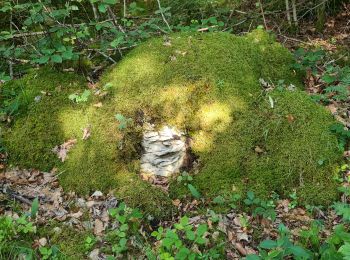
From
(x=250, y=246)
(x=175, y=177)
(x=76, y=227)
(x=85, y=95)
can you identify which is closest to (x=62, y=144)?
(x=85, y=95)

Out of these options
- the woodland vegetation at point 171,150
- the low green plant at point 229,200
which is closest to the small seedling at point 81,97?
the woodland vegetation at point 171,150

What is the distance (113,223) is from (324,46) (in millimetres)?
5054

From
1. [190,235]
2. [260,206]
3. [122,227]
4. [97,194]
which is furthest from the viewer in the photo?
[97,194]

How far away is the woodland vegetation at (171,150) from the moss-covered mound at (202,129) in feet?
0.05

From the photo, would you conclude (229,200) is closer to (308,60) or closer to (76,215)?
(76,215)

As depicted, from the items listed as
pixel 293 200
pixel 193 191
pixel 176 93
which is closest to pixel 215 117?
pixel 176 93

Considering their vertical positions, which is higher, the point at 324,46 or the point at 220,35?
the point at 220,35

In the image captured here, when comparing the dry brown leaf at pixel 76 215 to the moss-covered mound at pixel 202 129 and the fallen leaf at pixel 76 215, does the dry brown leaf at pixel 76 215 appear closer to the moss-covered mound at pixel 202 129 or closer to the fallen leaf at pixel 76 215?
the fallen leaf at pixel 76 215

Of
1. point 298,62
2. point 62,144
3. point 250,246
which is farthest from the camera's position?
point 298,62

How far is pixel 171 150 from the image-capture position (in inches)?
166

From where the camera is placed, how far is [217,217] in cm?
376

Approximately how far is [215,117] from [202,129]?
0.21m

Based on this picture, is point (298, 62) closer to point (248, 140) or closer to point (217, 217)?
point (248, 140)

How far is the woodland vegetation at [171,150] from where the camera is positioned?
3621mm
